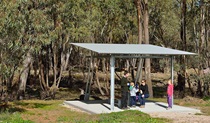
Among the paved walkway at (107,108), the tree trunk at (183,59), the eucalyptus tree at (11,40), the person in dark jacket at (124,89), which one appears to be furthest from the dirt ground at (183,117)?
the tree trunk at (183,59)

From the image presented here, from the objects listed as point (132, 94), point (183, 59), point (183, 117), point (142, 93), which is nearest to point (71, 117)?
point (132, 94)

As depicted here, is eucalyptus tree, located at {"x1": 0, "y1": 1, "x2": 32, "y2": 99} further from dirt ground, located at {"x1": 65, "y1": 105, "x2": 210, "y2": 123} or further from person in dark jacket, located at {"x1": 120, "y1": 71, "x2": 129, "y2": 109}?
dirt ground, located at {"x1": 65, "y1": 105, "x2": 210, "y2": 123}

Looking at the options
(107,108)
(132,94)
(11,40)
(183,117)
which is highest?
(11,40)

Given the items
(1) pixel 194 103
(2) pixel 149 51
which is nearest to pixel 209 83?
(1) pixel 194 103

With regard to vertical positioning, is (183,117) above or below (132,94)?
below

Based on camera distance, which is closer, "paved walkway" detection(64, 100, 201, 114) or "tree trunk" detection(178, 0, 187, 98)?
"paved walkway" detection(64, 100, 201, 114)

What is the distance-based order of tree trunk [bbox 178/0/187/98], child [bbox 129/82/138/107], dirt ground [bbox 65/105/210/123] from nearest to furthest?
dirt ground [bbox 65/105/210/123] < child [bbox 129/82/138/107] < tree trunk [bbox 178/0/187/98]

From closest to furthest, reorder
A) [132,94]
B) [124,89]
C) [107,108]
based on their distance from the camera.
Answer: [124,89], [132,94], [107,108]

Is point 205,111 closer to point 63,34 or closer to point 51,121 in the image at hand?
point 51,121

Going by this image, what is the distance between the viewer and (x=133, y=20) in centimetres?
3572

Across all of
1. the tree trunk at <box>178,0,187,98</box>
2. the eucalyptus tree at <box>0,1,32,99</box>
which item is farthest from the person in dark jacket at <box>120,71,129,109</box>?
the tree trunk at <box>178,0,187,98</box>

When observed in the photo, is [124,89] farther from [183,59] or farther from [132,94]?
[183,59]

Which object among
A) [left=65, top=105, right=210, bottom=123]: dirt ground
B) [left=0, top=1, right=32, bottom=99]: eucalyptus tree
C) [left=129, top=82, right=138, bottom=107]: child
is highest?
[left=0, top=1, right=32, bottom=99]: eucalyptus tree

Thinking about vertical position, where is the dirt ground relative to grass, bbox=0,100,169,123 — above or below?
below
